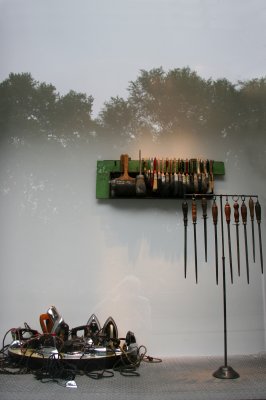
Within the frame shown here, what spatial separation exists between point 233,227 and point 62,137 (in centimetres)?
140

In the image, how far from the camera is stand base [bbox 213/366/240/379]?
6.93 feet

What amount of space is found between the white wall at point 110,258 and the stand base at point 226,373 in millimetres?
518

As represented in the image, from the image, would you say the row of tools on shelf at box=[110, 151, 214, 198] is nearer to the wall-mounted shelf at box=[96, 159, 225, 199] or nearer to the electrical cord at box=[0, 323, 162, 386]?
the wall-mounted shelf at box=[96, 159, 225, 199]

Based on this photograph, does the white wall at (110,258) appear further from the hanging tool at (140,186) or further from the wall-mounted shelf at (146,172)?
the hanging tool at (140,186)

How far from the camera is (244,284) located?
278 cm

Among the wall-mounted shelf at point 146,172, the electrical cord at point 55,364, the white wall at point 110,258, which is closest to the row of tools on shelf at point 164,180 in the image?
the wall-mounted shelf at point 146,172

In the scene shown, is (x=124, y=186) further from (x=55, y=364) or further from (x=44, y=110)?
(x=55, y=364)

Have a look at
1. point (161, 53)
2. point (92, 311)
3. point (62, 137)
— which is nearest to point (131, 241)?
point (92, 311)

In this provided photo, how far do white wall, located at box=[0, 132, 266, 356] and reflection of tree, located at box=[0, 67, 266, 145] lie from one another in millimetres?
131

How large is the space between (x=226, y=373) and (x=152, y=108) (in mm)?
1887

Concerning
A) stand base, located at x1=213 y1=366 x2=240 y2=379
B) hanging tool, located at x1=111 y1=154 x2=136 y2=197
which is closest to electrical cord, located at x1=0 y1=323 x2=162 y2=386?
stand base, located at x1=213 y1=366 x2=240 y2=379

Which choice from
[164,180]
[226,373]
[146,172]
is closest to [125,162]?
[146,172]

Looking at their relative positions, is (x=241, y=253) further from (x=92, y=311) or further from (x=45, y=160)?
(x=45, y=160)

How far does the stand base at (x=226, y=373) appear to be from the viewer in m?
2.11
